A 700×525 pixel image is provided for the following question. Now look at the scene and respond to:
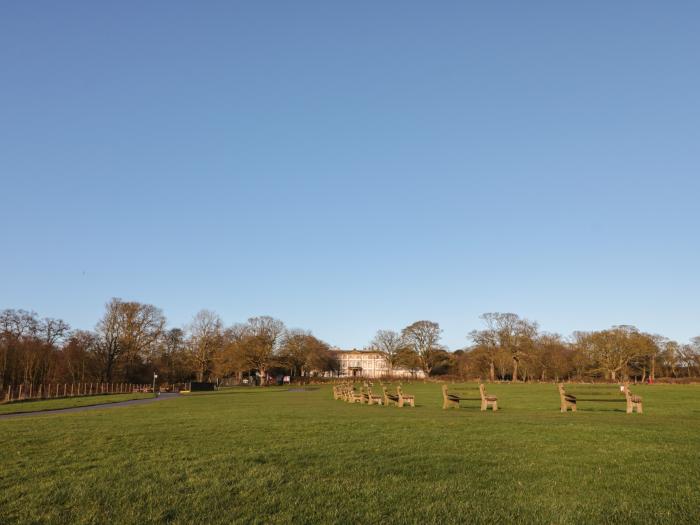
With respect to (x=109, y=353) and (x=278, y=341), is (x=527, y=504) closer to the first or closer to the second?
(x=109, y=353)

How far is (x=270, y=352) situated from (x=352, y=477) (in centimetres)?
10022

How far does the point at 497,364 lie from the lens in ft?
350

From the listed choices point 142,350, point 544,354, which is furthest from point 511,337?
point 142,350

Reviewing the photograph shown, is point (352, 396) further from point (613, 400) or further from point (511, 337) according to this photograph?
point (511, 337)

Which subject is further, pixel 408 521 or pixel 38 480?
pixel 38 480

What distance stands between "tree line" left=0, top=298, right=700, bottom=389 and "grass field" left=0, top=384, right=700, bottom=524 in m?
64.9

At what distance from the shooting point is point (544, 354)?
109875mm

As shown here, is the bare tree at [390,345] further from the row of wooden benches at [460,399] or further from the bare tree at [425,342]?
the row of wooden benches at [460,399]

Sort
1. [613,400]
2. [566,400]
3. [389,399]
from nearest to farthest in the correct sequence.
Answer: [613,400]
[566,400]
[389,399]

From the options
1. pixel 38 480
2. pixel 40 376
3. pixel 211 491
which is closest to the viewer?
pixel 211 491

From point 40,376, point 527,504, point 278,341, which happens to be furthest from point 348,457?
point 278,341

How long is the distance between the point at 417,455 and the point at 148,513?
5.97 metres

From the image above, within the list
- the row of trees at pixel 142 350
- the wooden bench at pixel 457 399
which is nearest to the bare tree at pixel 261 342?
the row of trees at pixel 142 350

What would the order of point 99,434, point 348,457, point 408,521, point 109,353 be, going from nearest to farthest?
point 408,521, point 348,457, point 99,434, point 109,353
